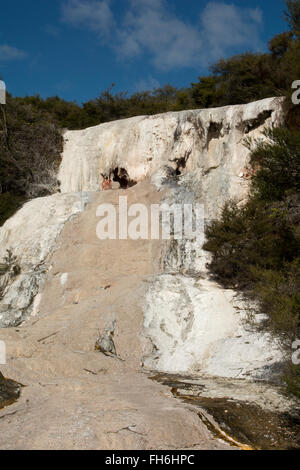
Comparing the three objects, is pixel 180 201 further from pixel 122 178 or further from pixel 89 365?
pixel 89 365

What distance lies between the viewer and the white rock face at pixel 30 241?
12.5 m

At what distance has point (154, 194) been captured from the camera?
17.2 meters

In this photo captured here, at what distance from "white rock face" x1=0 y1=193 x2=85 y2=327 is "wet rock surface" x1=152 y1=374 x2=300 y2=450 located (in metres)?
7.40

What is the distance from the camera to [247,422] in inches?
202

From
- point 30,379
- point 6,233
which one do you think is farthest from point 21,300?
point 30,379

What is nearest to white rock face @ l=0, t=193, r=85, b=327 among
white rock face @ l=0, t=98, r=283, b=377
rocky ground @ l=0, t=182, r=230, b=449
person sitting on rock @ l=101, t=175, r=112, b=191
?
white rock face @ l=0, t=98, r=283, b=377

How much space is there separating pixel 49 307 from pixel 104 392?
654 centimetres

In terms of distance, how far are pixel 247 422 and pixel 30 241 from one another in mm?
11952

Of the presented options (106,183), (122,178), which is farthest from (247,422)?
(106,183)

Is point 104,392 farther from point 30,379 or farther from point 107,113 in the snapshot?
point 107,113

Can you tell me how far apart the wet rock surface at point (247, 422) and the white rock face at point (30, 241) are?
7399 mm

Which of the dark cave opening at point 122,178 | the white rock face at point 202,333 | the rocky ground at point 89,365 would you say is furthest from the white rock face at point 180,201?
the rocky ground at point 89,365

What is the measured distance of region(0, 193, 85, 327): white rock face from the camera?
491 inches

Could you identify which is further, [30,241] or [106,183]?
[106,183]
